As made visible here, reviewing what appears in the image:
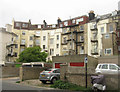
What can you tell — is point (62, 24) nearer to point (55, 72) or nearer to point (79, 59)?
point (79, 59)

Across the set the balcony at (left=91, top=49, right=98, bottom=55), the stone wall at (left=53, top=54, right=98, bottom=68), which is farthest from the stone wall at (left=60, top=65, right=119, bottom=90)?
the balcony at (left=91, top=49, right=98, bottom=55)

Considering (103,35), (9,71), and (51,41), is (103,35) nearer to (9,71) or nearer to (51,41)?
(51,41)

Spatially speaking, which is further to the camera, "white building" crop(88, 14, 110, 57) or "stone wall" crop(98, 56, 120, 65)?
→ "white building" crop(88, 14, 110, 57)

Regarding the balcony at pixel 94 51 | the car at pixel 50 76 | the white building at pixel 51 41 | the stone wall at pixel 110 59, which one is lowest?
the car at pixel 50 76

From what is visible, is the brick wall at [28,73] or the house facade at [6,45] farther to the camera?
the house facade at [6,45]

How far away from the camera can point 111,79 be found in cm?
1397

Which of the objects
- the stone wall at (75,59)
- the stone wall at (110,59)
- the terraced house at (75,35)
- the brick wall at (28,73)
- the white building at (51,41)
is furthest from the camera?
the white building at (51,41)

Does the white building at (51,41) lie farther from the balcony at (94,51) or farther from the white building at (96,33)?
the balcony at (94,51)

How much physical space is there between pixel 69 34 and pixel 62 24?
17.2 ft

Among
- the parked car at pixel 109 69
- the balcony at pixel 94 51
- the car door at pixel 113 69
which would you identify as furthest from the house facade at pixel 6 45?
the car door at pixel 113 69

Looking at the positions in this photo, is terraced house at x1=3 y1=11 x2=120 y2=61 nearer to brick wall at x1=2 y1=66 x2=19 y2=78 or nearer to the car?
brick wall at x1=2 y1=66 x2=19 y2=78

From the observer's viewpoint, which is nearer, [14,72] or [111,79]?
[111,79]

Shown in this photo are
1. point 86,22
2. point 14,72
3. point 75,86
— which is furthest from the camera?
point 86,22

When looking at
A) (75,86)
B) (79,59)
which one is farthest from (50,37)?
(75,86)
